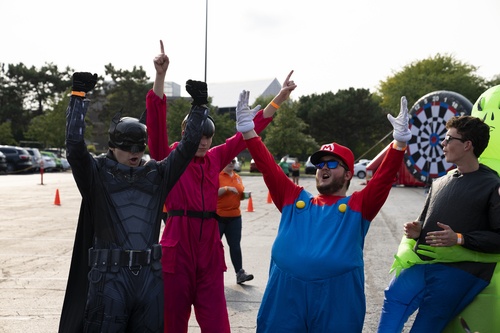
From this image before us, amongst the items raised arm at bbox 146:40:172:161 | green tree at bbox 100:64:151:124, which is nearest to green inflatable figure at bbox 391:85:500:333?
raised arm at bbox 146:40:172:161

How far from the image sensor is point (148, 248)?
328cm

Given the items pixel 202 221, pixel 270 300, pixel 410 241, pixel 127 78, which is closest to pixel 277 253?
pixel 270 300

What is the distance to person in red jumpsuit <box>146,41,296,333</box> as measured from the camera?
3982 mm

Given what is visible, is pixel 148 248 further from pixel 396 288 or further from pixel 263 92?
pixel 263 92

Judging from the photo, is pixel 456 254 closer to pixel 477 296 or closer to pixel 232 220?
pixel 477 296

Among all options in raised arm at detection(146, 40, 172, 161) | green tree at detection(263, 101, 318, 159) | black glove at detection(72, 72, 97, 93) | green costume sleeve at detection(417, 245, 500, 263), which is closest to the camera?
black glove at detection(72, 72, 97, 93)

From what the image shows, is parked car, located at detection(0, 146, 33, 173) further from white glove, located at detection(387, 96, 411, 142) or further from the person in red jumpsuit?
white glove, located at detection(387, 96, 411, 142)

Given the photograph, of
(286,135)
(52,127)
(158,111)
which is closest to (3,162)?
(52,127)

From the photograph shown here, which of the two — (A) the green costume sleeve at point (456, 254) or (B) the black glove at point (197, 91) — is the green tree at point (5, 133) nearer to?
(B) the black glove at point (197, 91)

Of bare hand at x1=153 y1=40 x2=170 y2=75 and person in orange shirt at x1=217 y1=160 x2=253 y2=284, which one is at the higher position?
bare hand at x1=153 y1=40 x2=170 y2=75

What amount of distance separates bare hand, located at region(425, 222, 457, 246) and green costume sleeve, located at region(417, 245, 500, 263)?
203 millimetres

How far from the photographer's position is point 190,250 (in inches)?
159

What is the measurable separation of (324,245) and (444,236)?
0.86m

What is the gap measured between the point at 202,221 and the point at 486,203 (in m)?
1.93
